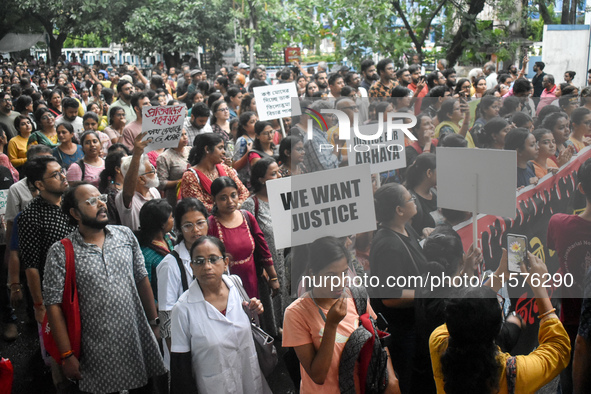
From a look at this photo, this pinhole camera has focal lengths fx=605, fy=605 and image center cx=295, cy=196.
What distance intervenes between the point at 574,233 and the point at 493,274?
44cm

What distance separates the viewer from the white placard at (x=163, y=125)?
5109 millimetres

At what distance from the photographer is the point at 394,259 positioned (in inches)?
99.5

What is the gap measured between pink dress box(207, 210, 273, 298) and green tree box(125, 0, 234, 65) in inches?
991

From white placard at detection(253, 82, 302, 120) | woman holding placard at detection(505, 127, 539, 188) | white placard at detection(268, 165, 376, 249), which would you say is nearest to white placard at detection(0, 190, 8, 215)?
white placard at detection(253, 82, 302, 120)

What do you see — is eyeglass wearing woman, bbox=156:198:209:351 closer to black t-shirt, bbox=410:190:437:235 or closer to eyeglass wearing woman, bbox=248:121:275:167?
black t-shirt, bbox=410:190:437:235

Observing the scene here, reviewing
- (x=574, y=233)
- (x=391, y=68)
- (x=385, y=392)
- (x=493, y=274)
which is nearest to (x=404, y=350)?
(x=385, y=392)

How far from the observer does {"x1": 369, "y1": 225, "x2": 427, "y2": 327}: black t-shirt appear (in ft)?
8.18

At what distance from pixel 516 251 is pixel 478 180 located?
38 cm

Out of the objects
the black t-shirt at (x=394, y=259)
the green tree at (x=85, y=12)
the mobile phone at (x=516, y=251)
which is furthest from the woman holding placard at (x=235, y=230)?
the green tree at (x=85, y=12)

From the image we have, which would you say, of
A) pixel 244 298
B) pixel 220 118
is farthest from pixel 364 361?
pixel 220 118

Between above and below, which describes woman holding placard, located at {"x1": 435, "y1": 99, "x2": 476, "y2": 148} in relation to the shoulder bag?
above

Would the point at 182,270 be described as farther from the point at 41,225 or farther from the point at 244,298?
the point at 41,225

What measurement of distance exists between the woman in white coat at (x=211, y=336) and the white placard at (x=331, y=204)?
0.83m

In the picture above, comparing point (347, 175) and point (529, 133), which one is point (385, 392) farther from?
point (529, 133)
